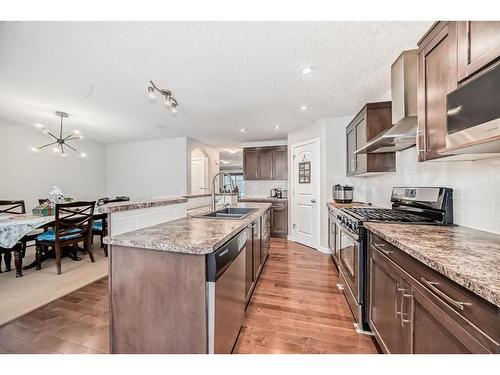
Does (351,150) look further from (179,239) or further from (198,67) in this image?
(179,239)

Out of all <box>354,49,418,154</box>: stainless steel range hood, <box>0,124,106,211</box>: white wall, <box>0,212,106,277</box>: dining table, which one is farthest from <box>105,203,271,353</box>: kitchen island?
<box>0,124,106,211</box>: white wall

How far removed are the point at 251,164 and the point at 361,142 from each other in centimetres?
306

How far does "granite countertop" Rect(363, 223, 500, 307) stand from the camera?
0.61 metres

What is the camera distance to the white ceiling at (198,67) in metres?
1.52

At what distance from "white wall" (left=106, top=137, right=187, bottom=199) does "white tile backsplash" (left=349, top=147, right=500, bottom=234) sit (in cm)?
458

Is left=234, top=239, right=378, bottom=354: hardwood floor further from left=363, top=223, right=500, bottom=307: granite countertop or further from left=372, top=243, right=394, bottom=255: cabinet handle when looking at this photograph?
left=363, top=223, right=500, bottom=307: granite countertop

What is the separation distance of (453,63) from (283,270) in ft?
8.47

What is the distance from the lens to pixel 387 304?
1.21 m

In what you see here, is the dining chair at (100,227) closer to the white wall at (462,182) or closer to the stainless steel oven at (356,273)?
the stainless steel oven at (356,273)

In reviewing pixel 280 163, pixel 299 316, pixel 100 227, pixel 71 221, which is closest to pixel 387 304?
pixel 299 316

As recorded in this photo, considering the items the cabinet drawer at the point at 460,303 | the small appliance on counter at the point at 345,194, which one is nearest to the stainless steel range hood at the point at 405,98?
the cabinet drawer at the point at 460,303

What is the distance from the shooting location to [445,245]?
0.95 metres
